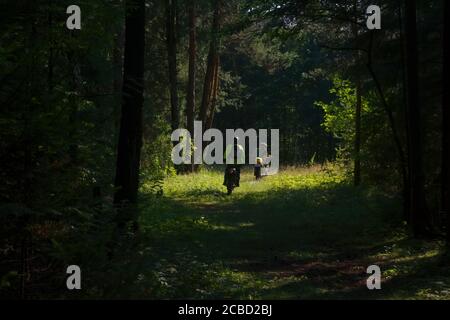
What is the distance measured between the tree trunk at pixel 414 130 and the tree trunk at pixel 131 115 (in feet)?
19.9

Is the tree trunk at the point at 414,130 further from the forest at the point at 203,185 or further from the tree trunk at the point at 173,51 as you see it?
the tree trunk at the point at 173,51

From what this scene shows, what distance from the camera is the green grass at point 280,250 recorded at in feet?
28.1

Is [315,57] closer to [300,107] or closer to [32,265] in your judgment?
[300,107]

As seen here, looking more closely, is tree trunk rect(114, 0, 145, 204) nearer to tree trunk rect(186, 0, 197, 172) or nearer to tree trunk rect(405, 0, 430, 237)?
tree trunk rect(405, 0, 430, 237)

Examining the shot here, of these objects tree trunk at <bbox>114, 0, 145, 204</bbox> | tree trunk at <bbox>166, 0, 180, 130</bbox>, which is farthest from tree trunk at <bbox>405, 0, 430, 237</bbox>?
tree trunk at <bbox>166, 0, 180, 130</bbox>

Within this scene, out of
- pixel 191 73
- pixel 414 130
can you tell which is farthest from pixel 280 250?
pixel 191 73

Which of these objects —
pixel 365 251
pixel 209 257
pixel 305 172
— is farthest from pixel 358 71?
pixel 305 172

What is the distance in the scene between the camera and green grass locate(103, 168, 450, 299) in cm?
→ 856

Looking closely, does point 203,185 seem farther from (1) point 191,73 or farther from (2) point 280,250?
(2) point 280,250

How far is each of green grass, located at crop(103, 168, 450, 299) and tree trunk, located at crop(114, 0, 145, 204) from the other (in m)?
0.51

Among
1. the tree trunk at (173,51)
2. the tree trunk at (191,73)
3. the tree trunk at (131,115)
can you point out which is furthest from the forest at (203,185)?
the tree trunk at (191,73)

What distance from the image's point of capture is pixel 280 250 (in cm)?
1263

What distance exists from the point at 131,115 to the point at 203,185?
16397mm
